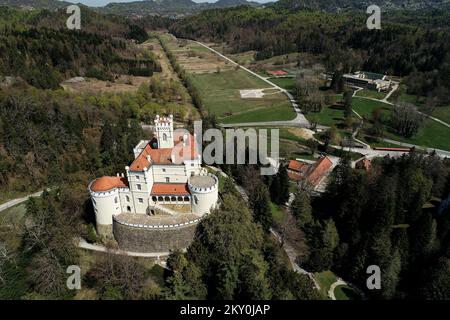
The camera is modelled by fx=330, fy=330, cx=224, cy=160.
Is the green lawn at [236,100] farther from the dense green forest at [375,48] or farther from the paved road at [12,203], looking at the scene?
the paved road at [12,203]

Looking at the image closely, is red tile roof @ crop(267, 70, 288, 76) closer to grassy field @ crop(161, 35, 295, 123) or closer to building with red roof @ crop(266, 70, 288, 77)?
building with red roof @ crop(266, 70, 288, 77)

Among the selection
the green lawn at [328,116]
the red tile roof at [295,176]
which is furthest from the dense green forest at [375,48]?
the red tile roof at [295,176]

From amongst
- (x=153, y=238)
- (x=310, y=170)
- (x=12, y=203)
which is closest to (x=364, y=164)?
(x=310, y=170)

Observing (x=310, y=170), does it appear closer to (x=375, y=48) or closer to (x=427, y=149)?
(x=427, y=149)

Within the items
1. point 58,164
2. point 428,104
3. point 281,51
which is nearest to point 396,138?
point 428,104

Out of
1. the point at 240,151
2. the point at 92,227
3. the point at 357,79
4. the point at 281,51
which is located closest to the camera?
the point at 92,227
